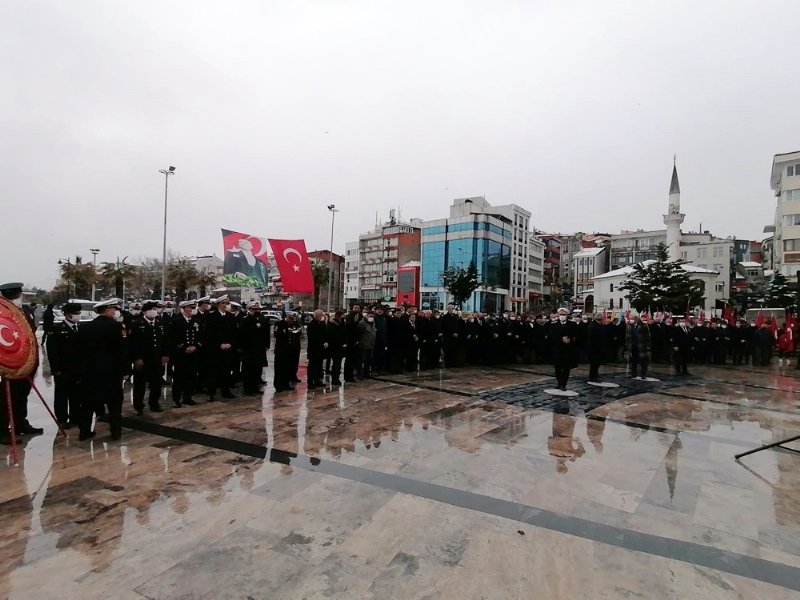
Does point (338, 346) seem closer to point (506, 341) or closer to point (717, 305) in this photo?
point (506, 341)

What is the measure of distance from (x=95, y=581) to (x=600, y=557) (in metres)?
3.31

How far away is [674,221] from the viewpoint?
5850 centimetres

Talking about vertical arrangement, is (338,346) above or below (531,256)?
below

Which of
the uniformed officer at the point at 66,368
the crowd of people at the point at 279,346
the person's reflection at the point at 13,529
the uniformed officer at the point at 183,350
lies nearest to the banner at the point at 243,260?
the crowd of people at the point at 279,346

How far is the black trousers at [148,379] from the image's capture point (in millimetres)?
7112

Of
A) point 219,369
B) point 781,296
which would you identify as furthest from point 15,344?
point 781,296

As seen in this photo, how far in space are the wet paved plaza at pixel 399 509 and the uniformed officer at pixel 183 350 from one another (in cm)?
68

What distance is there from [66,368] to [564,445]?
689cm

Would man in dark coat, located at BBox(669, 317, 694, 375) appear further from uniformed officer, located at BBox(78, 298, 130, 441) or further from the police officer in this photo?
uniformed officer, located at BBox(78, 298, 130, 441)

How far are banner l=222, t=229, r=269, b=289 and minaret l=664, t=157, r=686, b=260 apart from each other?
53885 mm

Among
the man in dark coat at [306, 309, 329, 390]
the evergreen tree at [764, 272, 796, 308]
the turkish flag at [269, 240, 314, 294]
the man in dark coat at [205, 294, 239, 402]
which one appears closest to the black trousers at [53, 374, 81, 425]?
the man in dark coat at [205, 294, 239, 402]

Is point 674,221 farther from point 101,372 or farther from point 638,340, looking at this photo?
point 101,372

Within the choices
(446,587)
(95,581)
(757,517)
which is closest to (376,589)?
(446,587)

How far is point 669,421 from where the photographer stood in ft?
23.8
